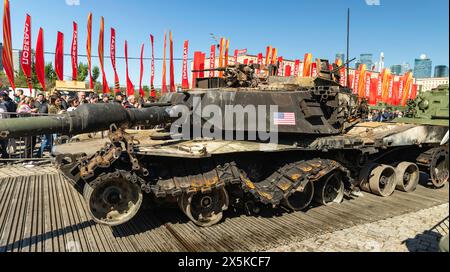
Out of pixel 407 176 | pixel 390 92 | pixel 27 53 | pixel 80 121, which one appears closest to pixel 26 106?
pixel 27 53

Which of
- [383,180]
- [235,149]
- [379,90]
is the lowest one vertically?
[383,180]

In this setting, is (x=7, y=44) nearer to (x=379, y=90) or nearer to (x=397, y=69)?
(x=379, y=90)

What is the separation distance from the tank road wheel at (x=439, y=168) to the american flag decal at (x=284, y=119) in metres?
4.98

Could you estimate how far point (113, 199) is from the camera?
548 centimetres

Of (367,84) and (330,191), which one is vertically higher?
(367,84)

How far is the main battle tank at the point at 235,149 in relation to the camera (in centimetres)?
533

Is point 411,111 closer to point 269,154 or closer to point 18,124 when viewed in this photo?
point 269,154

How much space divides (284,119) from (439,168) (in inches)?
234

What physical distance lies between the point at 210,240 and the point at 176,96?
125 inches

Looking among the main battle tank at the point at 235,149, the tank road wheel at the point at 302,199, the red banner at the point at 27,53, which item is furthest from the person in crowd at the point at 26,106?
the tank road wheel at the point at 302,199

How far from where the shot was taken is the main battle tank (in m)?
5.33

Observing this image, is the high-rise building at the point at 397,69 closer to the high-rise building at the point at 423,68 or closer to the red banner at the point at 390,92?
the red banner at the point at 390,92
